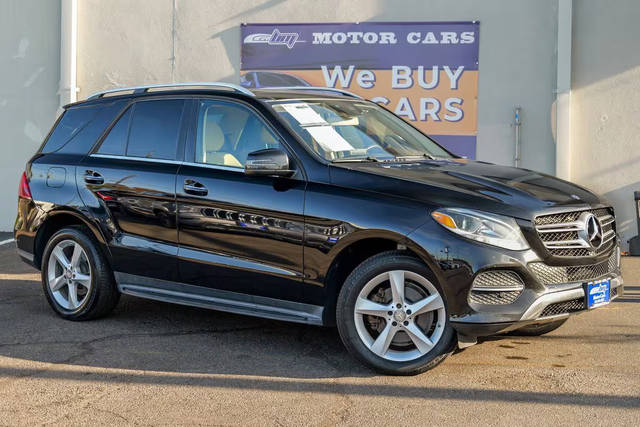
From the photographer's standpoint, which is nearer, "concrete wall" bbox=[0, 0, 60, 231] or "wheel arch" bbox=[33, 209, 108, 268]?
"wheel arch" bbox=[33, 209, 108, 268]

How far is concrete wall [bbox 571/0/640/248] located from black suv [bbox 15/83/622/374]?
17.0ft

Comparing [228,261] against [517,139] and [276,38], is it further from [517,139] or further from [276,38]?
[276,38]

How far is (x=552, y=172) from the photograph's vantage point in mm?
11852

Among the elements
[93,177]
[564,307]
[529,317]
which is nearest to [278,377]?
[529,317]

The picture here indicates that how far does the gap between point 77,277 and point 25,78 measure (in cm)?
693

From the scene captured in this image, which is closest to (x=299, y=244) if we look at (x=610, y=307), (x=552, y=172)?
(x=610, y=307)

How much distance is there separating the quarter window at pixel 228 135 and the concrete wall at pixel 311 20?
6.04 m

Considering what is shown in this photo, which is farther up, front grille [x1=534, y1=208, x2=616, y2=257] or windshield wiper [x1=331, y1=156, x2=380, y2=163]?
windshield wiper [x1=331, y1=156, x2=380, y2=163]

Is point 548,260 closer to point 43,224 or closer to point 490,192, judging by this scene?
point 490,192

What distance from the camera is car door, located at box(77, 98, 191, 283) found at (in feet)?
21.8

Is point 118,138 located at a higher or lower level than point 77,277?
higher

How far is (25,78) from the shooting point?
43.7 feet

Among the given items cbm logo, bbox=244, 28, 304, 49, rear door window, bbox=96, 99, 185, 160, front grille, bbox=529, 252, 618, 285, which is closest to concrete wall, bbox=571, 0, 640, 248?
cbm logo, bbox=244, 28, 304, 49

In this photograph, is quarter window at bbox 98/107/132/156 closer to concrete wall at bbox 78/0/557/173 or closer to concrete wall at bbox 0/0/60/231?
concrete wall at bbox 78/0/557/173
